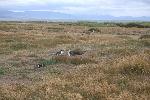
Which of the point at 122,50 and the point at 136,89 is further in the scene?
the point at 122,50

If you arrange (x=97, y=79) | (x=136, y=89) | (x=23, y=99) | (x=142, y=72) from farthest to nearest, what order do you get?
(x=142, y=72) < (x=97, y=79) < (x=136, y=89) < (x=23, y=99)

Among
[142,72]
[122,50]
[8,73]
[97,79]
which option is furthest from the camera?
[122,50]

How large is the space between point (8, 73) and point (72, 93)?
5754mm

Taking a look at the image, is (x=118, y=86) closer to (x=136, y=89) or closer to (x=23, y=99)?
(x=136, y=89)

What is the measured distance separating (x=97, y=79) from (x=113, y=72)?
187cm

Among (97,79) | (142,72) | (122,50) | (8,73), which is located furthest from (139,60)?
(122,50)

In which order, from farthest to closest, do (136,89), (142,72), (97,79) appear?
(142,72)
(97,79)
(136,89)

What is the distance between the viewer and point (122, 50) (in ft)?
77.6

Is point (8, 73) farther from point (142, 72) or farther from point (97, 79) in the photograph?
point (142, 72)

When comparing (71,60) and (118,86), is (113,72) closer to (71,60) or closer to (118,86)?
(118,86)

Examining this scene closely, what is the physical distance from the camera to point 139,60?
1628 centimetres

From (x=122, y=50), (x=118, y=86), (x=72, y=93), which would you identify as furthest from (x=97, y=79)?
(x=122, y=50)

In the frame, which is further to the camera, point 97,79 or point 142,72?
point 142,72

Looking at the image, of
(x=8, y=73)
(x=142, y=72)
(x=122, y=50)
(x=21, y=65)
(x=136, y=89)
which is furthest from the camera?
(x=122, y=50)
